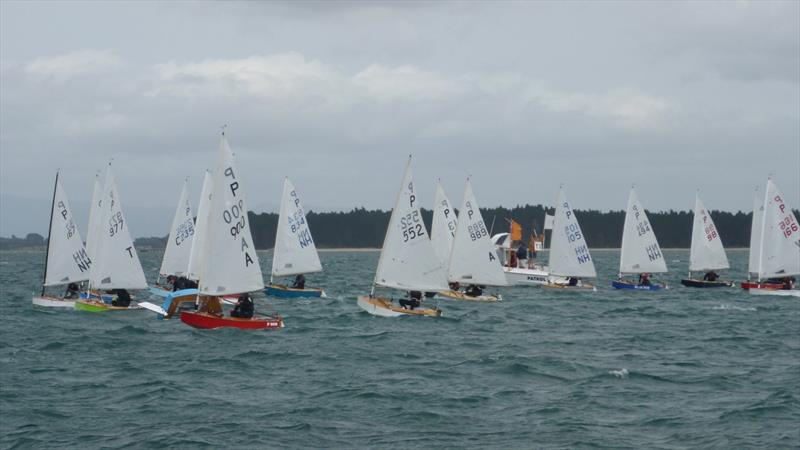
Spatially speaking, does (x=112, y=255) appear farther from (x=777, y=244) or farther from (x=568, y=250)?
(x=777, y=244)

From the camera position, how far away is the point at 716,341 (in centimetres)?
3794

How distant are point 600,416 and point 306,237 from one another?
124 ft

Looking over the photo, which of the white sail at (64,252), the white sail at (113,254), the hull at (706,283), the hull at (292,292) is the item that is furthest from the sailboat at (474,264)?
the hull at (706,283)

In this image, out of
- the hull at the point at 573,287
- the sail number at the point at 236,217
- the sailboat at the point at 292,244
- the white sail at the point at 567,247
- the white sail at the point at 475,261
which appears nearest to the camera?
the sail number at the point at 236,217

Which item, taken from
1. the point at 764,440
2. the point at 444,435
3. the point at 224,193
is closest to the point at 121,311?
the point at 224,193

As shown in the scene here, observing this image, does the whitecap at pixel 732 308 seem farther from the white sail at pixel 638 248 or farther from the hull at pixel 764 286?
the white sail at pixel 638 248

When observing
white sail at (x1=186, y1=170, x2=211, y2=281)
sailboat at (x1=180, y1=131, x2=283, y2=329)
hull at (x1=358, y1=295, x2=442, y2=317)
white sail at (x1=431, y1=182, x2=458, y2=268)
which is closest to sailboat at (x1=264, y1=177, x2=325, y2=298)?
white sail at (x1=186, y1=170, x2=211, y2=281)

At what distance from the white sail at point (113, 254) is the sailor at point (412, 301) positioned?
11.5 metres

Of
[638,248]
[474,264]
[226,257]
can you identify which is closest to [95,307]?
[226,257]

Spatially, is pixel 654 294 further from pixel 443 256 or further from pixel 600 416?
pixel 600 416

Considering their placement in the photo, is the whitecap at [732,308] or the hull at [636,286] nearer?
the whitecap at [732,308]

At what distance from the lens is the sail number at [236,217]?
3953cm

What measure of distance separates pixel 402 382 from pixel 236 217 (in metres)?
13.7

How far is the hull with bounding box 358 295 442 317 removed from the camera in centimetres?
4453
